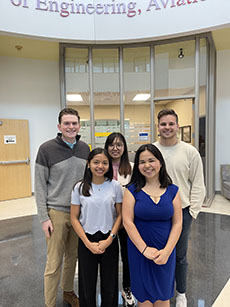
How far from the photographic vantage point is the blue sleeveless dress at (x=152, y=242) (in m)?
1.37

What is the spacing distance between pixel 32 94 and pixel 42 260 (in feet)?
14.0

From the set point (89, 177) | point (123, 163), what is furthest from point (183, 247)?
point (89, 177)

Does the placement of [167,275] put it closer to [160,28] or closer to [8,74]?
[160,28]

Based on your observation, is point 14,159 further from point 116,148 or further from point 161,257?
point 161,257

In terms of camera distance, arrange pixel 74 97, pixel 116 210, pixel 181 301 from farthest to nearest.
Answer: pixel 74 97 → pixel 181 301 → pixel 116 210

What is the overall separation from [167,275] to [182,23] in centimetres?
446

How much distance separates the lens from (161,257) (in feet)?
4.40

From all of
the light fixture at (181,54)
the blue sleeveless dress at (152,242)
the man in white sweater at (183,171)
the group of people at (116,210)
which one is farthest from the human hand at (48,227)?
the light fixture at (181,54)

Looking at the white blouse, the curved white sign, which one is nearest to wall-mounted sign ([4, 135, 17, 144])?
the curved white sign

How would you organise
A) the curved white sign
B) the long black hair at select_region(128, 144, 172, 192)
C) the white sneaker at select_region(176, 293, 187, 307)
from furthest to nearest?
the curved white sign, the white sneaker at select_region(176, 293, 187, 307), the long black hair at select_region(128, 144, 172, 192)

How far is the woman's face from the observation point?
1807mm

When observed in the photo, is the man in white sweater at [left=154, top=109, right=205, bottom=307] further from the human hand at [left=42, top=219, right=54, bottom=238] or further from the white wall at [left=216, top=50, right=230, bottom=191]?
the white wall at [left=216, top=50, right=230, bottom=191]

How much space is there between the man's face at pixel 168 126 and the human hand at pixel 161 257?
820mm

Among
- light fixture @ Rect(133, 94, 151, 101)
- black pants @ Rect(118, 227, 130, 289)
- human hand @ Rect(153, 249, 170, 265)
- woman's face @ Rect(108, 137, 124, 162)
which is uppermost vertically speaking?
light fixture @ Rect(133, 94, 151, 101)
